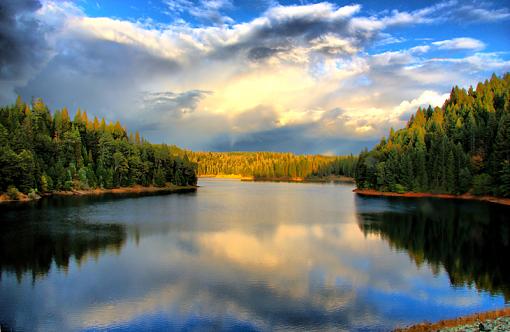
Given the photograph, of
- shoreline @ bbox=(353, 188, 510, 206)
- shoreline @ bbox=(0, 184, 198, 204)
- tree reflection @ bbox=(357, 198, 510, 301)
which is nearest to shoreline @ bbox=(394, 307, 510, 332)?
tree reflection @ bbox=(357, 198, 510, 301)

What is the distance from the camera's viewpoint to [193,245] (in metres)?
41.3

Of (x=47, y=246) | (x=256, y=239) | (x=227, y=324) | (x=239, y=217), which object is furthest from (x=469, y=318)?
(x=239, y=217)

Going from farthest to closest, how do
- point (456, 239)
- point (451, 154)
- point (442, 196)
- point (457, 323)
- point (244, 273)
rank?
point (442, 196) → point (451, 154) → point (456, 239) → point (244, 273) → point (457, 323)

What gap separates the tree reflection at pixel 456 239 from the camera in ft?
102

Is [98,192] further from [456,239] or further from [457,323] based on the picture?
[457,323]

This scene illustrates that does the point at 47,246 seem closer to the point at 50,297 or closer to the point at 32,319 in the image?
the point at 50,297

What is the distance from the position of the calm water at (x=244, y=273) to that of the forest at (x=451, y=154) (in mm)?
41806

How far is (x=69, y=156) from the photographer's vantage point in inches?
4491

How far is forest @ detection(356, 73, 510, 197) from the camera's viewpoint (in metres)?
93.5

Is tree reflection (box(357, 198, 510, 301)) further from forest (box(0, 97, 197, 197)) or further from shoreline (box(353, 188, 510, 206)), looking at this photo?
forest (box(0, 97, 197, 197))

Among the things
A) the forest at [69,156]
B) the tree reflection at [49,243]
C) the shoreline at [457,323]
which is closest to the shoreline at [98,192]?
the forest at [69,156]

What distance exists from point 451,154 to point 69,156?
107545 millimetres

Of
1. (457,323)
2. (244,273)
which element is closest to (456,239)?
(244,273)

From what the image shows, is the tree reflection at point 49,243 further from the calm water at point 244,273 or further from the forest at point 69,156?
the forest at point 69,156
